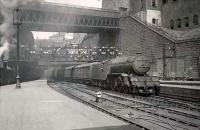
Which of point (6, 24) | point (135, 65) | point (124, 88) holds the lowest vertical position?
point (124, 88)

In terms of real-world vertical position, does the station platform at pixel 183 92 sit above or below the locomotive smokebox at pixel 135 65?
below

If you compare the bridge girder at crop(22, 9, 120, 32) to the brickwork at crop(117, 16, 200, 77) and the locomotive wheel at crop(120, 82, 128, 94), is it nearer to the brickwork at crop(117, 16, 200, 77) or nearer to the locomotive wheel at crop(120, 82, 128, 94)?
the brickwork at crop(117, 16, 200, 77)

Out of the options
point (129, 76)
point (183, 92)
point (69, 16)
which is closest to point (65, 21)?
point (69, 16)

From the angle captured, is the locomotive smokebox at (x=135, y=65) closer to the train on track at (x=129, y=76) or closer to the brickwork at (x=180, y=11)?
the train on track at (x=129, y=76)

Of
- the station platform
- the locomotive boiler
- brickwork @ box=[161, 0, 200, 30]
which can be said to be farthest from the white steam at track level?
brickwork @ box=[161, 0, 200, 30]

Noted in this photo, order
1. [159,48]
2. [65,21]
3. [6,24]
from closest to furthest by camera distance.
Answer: [6,24], [159,48], [65,21]

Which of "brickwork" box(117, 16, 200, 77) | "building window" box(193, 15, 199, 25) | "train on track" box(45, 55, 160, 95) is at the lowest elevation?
"train on track" box(45, 55, 160, 95)

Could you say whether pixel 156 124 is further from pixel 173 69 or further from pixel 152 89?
pixel 173 69

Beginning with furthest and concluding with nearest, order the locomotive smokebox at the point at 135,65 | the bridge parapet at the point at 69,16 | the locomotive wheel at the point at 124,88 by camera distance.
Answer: the bridge parapet at the point at 69,16, the locomotive wheel at the point at 124,88, the locomotive smokebox at the point at 135,65

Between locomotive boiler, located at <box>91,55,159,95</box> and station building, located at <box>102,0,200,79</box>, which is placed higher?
station building, located at <box>102,0,200,79</box>

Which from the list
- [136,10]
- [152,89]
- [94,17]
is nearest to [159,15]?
[136,10]

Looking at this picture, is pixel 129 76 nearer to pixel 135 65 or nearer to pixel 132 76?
pixel 132 76

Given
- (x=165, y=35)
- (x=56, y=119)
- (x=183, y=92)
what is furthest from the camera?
(x=165, y=35)

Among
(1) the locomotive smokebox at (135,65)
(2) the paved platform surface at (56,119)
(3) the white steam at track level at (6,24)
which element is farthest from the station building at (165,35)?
(2) the paved platform surface at (56,119)
